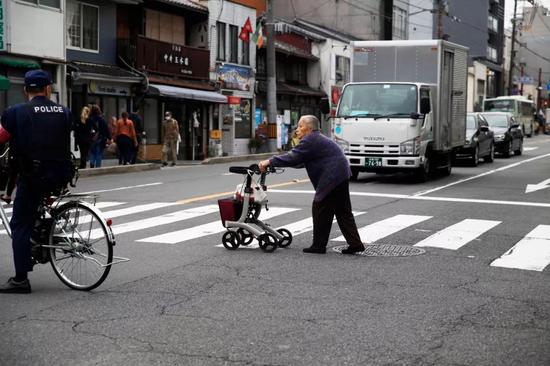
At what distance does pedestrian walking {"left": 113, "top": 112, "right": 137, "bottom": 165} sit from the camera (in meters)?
23.5

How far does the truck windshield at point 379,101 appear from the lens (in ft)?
58.5

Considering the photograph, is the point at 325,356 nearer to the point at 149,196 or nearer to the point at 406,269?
the point at 406,269

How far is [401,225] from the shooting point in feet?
37.1

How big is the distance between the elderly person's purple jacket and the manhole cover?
32.4 inches

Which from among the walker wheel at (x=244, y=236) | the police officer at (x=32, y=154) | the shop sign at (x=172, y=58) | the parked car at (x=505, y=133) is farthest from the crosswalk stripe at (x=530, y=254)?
the shop sign at (x=172, y=58)

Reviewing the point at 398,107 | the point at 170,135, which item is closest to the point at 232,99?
the point at 170,135

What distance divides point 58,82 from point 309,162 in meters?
18.6

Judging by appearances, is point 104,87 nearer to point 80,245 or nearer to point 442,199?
point 442,199

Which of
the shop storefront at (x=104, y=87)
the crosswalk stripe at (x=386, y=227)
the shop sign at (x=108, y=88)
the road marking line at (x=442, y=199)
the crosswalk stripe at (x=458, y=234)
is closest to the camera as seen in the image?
the crosswalk stripe at (x=458, y=234)

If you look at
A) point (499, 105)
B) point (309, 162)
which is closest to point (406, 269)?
point (309, 162)

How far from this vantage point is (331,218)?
9000 millimetres

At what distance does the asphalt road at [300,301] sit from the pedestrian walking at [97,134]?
35.3ft

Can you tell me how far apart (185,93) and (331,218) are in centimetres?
2290

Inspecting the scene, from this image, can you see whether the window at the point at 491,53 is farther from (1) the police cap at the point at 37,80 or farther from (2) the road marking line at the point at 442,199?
(1) the police cap at the point at 37,80
